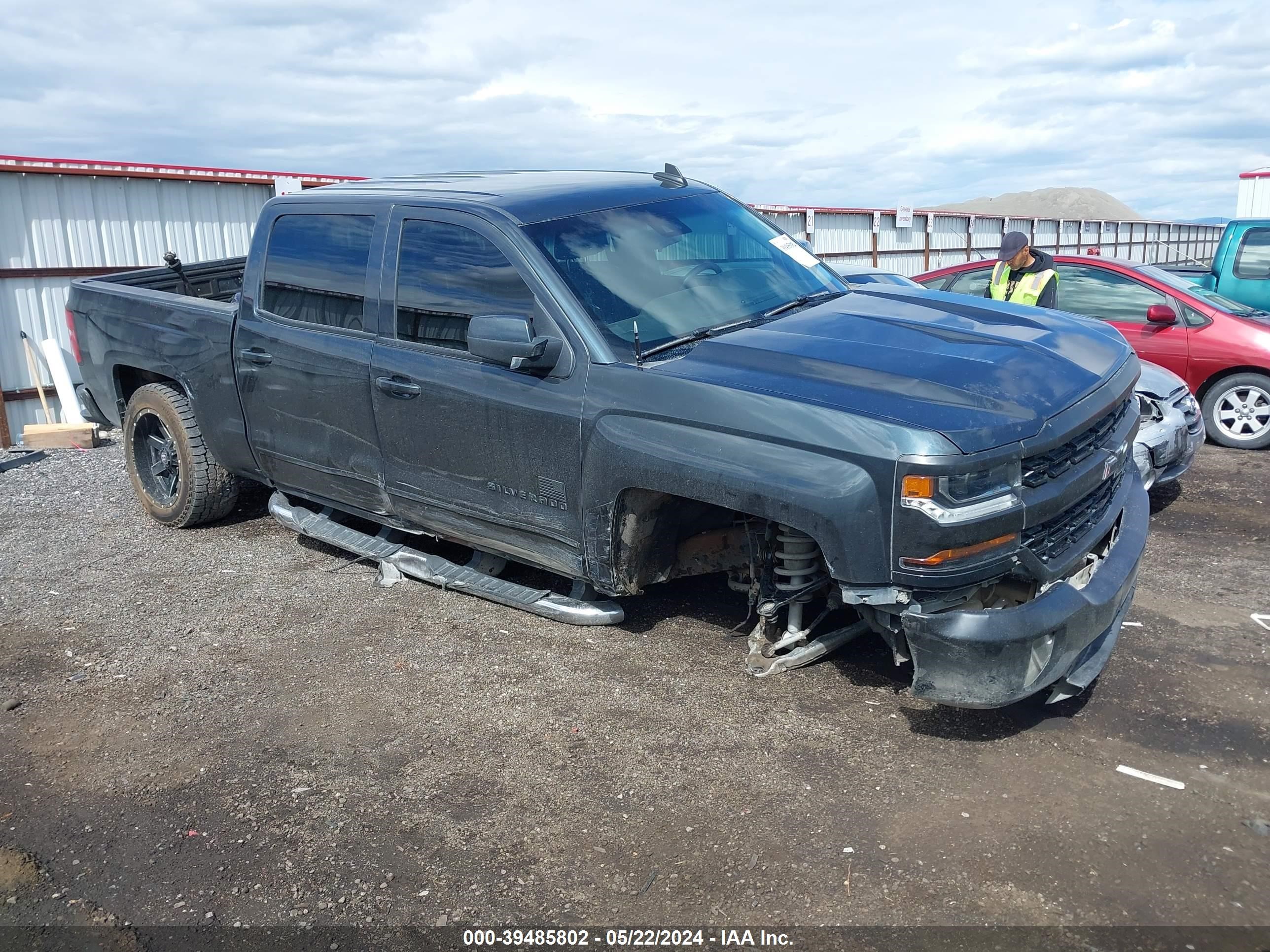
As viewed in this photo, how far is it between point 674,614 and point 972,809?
188 cm

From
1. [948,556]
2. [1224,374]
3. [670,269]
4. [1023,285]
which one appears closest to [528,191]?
[670,269]

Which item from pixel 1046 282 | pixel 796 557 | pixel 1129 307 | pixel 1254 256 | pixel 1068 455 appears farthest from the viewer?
pixel 1254 256

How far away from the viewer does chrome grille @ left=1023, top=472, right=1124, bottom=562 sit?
3.45 meters

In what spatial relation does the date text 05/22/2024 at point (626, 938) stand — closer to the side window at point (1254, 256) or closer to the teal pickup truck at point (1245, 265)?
the teal pickup truck at point (1245, 265)

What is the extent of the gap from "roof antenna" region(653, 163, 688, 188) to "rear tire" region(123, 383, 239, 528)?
9.96 ft

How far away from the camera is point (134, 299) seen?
241 inches

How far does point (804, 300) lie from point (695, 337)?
749 mm

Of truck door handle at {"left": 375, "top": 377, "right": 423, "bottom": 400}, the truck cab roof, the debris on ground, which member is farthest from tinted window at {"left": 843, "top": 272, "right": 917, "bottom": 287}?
the debris on ground

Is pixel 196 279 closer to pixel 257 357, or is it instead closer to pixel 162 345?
pixel 162 345

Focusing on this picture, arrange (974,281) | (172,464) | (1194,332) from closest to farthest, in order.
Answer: (172,464), (1194,332), (974,281)

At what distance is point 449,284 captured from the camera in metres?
4.51

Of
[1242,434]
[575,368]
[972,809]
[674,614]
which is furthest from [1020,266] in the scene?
[972,809]

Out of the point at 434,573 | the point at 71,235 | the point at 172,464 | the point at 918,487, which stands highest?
the point at 71,235

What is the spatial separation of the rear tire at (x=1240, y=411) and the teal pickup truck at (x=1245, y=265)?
8.82 ft
